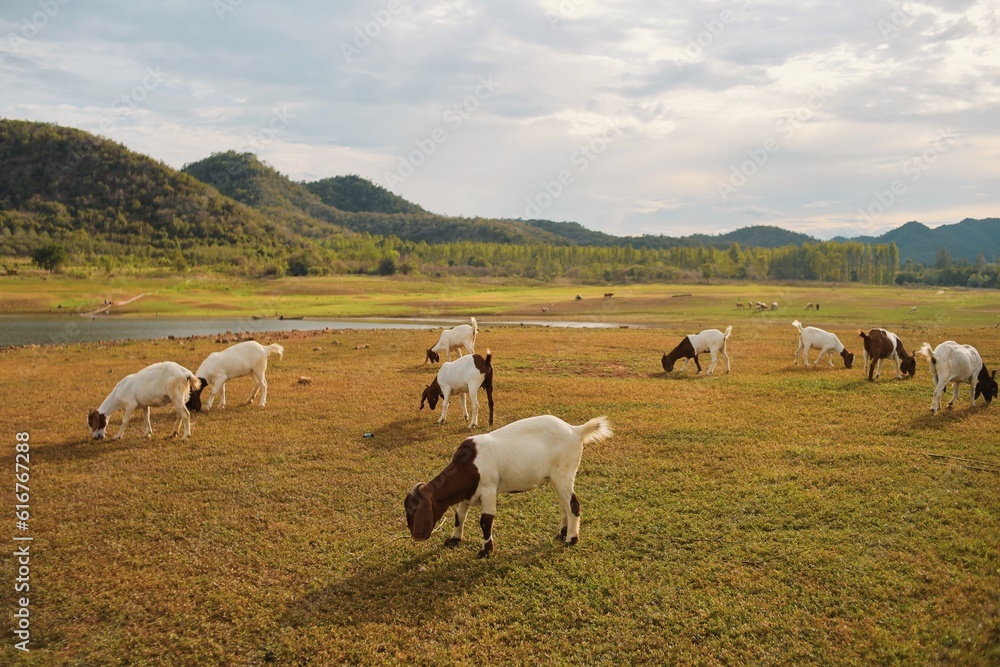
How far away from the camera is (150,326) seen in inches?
1859

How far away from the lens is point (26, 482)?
10.5 meters

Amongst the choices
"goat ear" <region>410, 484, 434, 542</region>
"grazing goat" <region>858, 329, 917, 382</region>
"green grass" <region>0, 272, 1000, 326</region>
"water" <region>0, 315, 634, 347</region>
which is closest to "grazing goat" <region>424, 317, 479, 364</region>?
"grazing goat" <region>858, 329, 917, 382</region>

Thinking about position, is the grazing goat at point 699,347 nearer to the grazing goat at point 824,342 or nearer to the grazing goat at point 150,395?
the grazing goat at point 824,342

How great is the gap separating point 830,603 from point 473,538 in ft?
14.8

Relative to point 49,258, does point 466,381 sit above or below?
below

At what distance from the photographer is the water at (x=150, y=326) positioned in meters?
38.5

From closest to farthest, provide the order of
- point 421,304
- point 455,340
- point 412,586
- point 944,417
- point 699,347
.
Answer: point 412,586 → point 944,417 → point 699,347 → point 455,340 → point 421,304

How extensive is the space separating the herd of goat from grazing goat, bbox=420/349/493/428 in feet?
0.08

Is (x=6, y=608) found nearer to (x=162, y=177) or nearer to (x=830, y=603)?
(x=830, y=603)

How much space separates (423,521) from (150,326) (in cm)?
4861

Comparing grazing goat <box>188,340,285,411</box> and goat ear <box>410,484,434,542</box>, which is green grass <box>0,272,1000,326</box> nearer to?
grazing goat <box>188,340,285,411</box>

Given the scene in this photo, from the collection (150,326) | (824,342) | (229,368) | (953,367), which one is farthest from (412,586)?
(150,326)

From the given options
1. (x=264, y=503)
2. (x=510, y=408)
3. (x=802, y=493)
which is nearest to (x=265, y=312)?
(x=510, y=408)

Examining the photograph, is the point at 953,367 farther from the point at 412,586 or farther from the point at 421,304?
the point at 421,304
